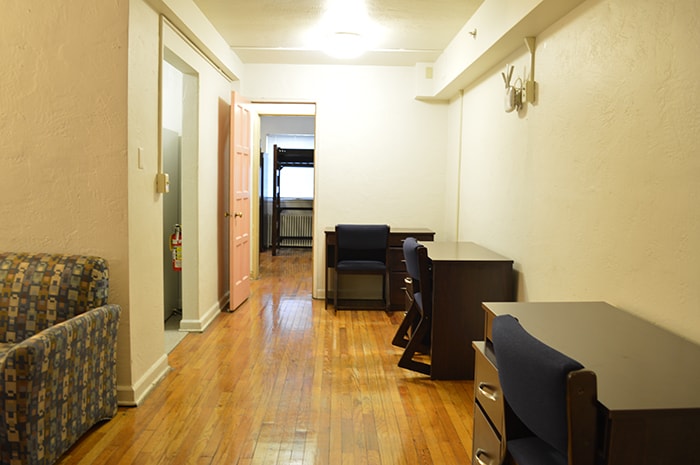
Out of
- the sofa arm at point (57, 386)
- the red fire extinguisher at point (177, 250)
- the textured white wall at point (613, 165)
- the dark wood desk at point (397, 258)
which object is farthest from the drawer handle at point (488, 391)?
the dark wood desk at point (397, 258)

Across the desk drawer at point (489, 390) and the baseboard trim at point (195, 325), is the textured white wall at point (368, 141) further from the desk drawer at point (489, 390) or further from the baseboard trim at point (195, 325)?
the desk drawer at point (489, 390)

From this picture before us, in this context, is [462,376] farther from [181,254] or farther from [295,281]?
[295,281]

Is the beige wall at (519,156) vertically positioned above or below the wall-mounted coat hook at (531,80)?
below

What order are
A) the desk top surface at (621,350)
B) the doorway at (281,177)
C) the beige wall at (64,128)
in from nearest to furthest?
the desk top surface at (621,350) < the beige wall at (64,128) < the doorway at (281,177)

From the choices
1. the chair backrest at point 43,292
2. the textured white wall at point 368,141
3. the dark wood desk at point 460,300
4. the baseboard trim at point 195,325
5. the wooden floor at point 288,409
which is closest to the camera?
the wooden floor at point 288,409

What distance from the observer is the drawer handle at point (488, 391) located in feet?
6.02

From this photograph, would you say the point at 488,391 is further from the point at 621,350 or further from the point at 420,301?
the point at 420,301

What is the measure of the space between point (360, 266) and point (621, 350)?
12.4 feet

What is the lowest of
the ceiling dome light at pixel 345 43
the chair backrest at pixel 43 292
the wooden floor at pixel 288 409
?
the wooden floor at pixel 288 409

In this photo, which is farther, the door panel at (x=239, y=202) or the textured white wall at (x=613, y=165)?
the door panel at (x=239, y=202)

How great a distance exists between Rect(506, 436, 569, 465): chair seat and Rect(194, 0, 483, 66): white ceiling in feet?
10.3

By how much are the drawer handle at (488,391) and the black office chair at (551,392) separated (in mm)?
374

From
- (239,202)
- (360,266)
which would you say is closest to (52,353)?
(239,202)

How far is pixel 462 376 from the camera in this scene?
3549 millimetres
